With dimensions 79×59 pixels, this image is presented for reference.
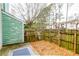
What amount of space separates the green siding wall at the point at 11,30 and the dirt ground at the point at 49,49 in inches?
5.4

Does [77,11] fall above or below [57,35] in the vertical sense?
above

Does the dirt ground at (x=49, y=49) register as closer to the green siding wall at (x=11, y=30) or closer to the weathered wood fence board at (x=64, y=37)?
the weathered wood fence board at (x=64, y=37)

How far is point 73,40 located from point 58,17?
223 millimetres

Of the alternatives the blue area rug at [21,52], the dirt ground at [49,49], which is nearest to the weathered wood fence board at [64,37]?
the dirt ground at [49,49]

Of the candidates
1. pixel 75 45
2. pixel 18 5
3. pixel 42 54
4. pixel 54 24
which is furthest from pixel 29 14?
pixel 75 45

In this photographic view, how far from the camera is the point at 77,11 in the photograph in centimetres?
141

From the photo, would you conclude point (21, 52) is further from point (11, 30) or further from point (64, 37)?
point (64, 37)

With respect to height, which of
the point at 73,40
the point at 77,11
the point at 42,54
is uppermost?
the point at 77,11

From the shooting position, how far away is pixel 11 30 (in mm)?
1436

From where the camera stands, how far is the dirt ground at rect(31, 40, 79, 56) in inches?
56.2

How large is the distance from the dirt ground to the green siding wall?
137mm

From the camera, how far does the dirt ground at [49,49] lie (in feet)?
4.68

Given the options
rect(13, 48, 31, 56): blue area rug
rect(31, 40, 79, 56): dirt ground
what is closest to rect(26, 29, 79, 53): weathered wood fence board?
rect(31, 40, 79, 56): dirt ground

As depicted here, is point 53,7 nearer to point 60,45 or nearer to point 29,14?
point 29,14
